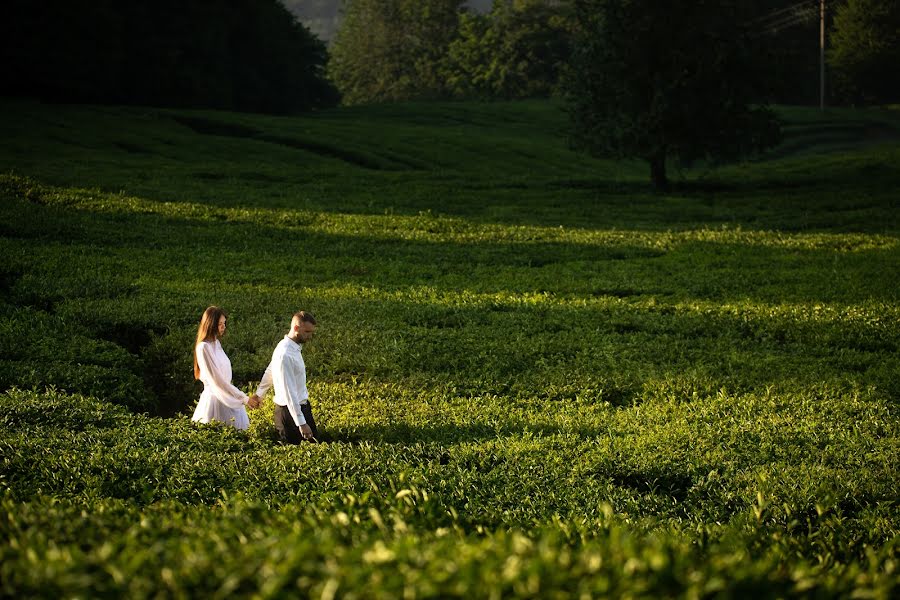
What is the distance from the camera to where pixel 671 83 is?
35.2m

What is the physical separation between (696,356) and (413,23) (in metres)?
120

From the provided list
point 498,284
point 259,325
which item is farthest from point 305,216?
point 259,325

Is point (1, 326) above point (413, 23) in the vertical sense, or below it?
below

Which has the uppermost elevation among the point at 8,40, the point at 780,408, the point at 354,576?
the point at 8,40

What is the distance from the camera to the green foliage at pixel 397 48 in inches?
4764

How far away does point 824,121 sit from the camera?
71.2 meters

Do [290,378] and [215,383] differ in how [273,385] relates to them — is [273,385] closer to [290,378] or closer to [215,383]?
[215,383]

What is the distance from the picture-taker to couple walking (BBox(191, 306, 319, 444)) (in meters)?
9.45

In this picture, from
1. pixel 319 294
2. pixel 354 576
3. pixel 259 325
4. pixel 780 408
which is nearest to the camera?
pixel 354 576

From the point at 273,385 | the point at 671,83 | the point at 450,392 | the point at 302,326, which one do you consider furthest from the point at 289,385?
the point at 671,83

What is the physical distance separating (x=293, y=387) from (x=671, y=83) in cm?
2961

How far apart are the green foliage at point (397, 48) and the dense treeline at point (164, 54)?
4276cm

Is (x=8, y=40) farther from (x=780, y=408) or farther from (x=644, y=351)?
(x=780, y=408)

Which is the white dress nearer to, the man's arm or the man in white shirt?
the man in white shirt
